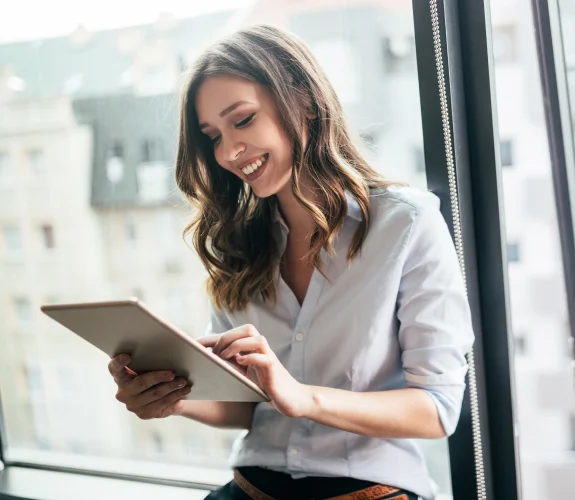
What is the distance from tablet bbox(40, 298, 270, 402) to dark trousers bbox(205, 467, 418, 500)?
214 millimetres

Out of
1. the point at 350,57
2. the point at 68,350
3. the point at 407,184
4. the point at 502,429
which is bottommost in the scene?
the point at 502,429

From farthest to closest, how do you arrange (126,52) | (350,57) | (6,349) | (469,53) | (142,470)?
1. (6,349)
2. (142,470)
3. (126,52)
4. (350,57)
5. (469,53)

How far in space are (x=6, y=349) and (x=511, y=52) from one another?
4.85 feet

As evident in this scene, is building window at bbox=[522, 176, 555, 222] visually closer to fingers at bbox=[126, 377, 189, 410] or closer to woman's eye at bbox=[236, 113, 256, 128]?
woman's eye at bbox=[236, 113, 256, 128]

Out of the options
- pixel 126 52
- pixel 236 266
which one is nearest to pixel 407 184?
pixel 236 266

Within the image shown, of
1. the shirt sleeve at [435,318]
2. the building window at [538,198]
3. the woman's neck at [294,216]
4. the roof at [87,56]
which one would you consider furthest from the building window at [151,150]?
the building window at [538,198]

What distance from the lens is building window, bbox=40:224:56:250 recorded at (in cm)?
180

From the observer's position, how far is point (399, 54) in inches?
50.4

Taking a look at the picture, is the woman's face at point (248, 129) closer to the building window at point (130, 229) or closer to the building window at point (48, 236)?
the building window at point (130, 229)

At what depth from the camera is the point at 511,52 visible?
1201 mm

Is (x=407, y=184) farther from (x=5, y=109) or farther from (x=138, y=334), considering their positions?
(x=5, y=109)

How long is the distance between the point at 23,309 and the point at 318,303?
0.99m

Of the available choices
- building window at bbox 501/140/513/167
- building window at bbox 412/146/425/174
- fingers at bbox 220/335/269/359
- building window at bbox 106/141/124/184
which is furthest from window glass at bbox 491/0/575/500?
building window at bbox 106/141/124/184

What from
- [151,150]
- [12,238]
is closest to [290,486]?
[151,150]
